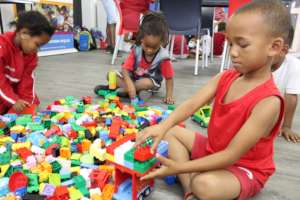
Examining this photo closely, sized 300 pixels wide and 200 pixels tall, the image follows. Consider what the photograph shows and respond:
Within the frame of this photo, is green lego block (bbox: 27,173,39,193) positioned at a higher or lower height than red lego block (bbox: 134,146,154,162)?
lower

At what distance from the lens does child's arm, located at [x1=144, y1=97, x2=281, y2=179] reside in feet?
2.18

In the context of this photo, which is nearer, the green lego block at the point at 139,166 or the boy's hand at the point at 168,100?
the green lego block at the point at 139,166

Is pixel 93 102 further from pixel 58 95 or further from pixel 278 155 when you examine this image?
pixel 278 155

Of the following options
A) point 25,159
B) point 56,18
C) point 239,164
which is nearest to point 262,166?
point 239,164

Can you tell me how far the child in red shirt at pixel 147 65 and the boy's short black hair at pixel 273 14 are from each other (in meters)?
0.87

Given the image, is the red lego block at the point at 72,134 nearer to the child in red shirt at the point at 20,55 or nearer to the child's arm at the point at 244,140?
the child in red shirt at the point at 20,55

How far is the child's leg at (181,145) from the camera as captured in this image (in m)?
0.83

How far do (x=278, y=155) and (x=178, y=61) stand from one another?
6.81ft

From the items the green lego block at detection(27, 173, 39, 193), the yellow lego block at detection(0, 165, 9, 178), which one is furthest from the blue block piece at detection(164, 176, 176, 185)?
the yellow lego block at detection(0, 165, 9, 178)

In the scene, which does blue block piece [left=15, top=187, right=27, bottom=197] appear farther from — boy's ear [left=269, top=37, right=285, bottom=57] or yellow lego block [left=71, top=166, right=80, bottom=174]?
boy's ear [left=269, top=37, right=285, bottom=57]

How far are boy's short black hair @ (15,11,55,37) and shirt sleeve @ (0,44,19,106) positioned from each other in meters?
0.13

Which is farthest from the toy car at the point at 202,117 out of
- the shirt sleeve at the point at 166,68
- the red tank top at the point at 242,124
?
the red tank top at the point at 242,124

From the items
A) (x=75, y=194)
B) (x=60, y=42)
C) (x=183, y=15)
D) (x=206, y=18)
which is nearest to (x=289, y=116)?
(x=75, y=194)

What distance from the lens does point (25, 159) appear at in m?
0.92
